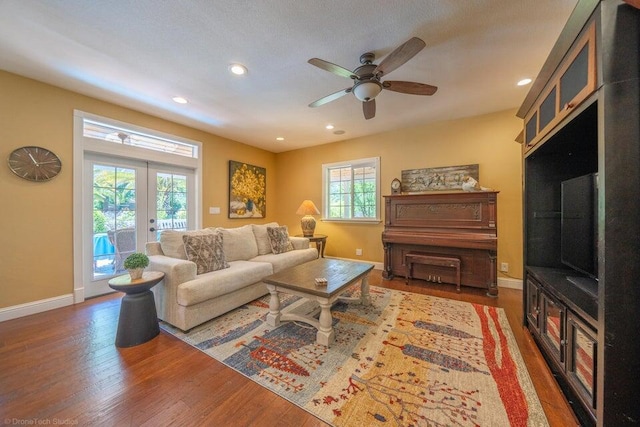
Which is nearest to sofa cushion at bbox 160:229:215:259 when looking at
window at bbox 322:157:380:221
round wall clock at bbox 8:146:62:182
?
round wall clock at bbox 8:146:62:182

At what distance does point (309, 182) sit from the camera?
5.32 metres

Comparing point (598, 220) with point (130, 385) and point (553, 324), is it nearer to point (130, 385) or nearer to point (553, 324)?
point (553, 324)

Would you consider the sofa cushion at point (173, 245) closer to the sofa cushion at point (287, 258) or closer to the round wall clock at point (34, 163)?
the sofa cushion at point (287, 258)

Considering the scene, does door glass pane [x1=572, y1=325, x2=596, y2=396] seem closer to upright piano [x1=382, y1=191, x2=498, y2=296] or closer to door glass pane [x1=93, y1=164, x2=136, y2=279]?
upright piano [x1=382, y1=191, x2=498, y2=296]

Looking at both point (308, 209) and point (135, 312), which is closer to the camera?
point (135, 312)

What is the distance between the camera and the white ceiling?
1674mm

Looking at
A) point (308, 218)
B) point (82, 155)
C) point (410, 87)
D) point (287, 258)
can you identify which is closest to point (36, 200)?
point (82, 155)

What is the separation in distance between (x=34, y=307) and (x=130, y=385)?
2.16m

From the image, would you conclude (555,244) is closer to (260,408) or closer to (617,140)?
A: (617,140)

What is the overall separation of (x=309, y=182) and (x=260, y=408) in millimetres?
4379

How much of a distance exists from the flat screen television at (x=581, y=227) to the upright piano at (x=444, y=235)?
125 centimetres

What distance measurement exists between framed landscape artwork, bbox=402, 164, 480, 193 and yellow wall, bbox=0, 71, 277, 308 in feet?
14.9

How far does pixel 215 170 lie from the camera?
445 cm

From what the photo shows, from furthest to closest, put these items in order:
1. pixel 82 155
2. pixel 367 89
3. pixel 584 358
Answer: pixel 82 155 < pixel 367 89 < pixel 584 358
